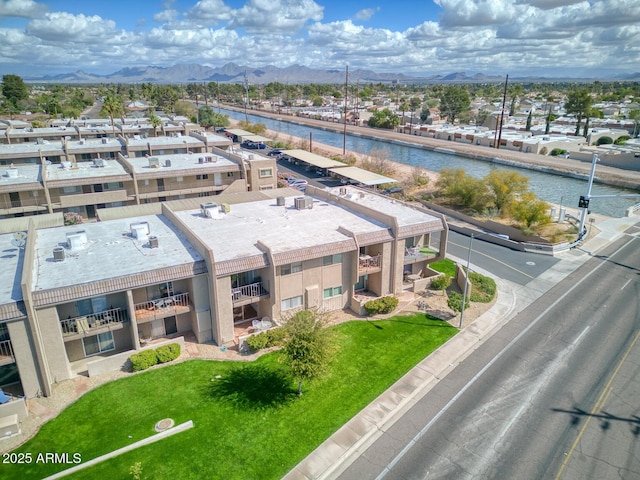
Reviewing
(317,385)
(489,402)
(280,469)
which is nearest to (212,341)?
(317,385)

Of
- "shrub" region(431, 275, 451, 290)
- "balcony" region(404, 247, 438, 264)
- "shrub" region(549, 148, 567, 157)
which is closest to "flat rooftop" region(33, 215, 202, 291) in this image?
"balcony" region(404, 247, 438, 264)

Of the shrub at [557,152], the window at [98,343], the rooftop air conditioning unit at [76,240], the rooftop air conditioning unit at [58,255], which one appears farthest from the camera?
the shrub at [557,152]

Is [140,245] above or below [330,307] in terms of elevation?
above

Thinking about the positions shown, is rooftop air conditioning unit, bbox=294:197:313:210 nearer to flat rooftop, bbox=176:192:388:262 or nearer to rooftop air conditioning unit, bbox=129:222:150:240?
flat rooftop, bbox=176:192:388:262

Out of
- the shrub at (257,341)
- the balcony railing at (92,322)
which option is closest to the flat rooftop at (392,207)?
the shrub at (257,341)

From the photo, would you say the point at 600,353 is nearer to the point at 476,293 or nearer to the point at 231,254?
the point at 476,293

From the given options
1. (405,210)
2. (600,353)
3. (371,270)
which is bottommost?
(600,353)

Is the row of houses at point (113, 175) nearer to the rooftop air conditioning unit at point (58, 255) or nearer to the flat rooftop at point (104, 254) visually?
the flat rooftop at point (104, 254)
